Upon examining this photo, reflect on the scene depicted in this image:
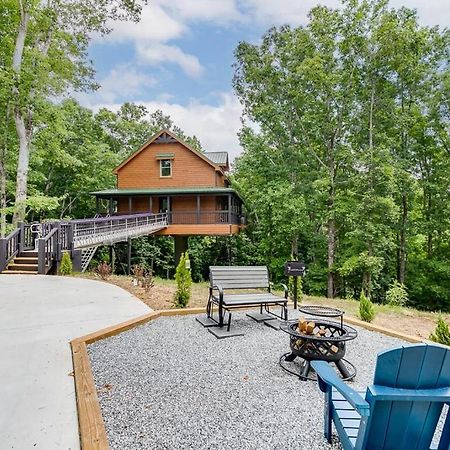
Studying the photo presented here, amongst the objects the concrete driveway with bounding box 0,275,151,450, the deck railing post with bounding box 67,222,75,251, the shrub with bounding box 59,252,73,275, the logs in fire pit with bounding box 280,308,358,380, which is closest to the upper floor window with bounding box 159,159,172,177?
the deck railing post with bounding box 67,222,75,251

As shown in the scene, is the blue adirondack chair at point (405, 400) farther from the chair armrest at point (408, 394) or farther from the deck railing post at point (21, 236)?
the deck railing post at point (21, 236)

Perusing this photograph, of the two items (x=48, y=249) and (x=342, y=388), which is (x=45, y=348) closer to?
(x=342, y=388)

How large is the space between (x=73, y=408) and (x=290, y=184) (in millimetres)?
15464

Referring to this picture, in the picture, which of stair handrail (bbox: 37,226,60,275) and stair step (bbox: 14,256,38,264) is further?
stair step (bbox: 14,256,38,264)

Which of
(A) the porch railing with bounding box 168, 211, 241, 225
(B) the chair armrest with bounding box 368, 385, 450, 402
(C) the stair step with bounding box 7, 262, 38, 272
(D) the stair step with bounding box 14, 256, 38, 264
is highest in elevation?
(A) the porch railing with bounding box 168, 211, 241, 225

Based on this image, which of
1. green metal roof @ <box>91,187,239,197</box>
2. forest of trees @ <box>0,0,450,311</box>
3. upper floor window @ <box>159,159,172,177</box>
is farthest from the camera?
upper floor window @ <box>159,159,172,177</box>

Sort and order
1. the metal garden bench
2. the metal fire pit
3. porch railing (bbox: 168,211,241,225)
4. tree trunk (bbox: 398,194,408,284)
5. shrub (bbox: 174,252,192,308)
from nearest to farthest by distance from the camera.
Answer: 1. the metal fire pit
2. the metal garden bench
3. shrub (bbox: 174,252,192,308)
4. tree trunk (bbox: 398,194,408,284)
5. porch railing (bbox: 168,211,241,225)

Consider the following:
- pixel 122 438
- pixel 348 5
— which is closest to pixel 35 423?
pixel 122 438

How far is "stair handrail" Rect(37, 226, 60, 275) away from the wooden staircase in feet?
1.11

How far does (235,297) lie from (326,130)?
13161 mm

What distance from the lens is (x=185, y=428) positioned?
2.46 meters

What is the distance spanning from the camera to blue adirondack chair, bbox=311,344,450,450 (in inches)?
66.8

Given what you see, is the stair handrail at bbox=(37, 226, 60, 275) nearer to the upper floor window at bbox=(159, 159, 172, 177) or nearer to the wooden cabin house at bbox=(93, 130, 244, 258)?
the wooden cabin house at bbox=(93, 130, 244, 258)

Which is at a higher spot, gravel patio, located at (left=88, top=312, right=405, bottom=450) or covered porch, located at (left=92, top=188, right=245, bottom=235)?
covered porch, located at (left=92, top=188, right=245, bottom=235)
